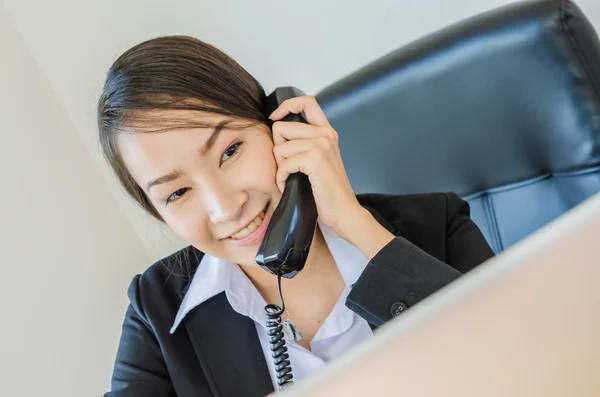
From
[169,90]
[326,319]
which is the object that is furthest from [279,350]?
[169,90]

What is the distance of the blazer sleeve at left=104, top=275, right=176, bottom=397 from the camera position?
932 millimetres

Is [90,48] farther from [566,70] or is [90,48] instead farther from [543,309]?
[543,309]

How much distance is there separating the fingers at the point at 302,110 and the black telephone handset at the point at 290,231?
0.11 m

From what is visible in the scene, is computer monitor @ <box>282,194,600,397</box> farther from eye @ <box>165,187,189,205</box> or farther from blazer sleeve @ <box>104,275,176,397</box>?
blazer sleeve @ <box>104,275,176,397</box>

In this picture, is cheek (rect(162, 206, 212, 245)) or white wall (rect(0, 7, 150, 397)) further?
white wall (rect(0, 7, 150, 397))

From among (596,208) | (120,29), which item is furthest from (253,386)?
(120,29)

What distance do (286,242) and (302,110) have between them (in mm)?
257

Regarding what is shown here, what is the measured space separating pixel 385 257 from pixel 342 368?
634 mm

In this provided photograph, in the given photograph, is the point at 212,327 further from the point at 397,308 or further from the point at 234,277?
the point at 397,308

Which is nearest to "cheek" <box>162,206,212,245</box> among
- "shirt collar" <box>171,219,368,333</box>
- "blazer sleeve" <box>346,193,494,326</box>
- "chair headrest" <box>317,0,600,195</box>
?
"shirt collar" <box>171,219,368,333</box>

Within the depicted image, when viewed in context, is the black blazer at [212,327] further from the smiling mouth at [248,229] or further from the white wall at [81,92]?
the white wall at [81,92]

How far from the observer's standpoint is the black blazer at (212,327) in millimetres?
932

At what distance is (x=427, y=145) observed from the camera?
1.06m

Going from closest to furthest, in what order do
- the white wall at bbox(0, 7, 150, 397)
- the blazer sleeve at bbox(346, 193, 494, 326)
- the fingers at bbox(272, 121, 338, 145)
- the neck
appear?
the blazer sleeve at bbox(346, 193, 494, 326) < the fingers at bbox(272, 121, 338, 145) < the neck < the white wall at bbox(0, 7, 150, 397)
